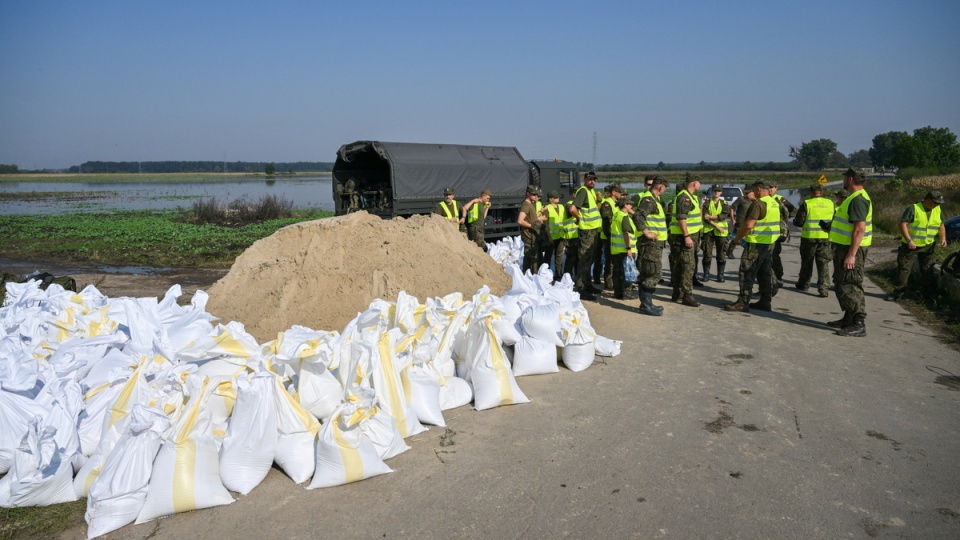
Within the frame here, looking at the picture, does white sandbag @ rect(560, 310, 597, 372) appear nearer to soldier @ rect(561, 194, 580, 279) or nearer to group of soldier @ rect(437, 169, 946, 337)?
group of soldier @ rect(437, 169, 946, 337)

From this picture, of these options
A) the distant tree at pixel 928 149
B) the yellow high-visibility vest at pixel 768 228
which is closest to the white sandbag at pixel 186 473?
the yellow high-visibility vest at pixel 768 228

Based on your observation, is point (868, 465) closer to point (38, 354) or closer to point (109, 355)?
point (109, 355)

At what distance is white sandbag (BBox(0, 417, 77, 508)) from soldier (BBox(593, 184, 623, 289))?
7072 millimetres

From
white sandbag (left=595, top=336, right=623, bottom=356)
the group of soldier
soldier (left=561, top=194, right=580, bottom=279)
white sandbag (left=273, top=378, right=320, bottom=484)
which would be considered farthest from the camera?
soldier (left=561, top=194, right=580, bottom=279)

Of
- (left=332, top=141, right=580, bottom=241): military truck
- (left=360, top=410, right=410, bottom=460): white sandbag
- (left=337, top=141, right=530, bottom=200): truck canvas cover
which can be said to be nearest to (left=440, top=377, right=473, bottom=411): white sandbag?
(left=360, top=410, right=410, bottom=460): white sandbag

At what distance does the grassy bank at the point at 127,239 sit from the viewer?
53.0 feet

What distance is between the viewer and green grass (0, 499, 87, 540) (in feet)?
11.0

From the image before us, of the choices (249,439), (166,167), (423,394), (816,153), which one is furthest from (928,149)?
(166,167)

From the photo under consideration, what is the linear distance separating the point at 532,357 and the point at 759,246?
13.5ft

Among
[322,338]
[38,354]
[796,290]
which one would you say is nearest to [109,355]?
[38,354]

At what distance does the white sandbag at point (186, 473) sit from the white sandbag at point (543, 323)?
3.09m

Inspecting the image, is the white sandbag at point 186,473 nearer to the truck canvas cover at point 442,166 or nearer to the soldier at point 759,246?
the soldier at point 759,246

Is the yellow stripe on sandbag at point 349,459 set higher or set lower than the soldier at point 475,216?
lower

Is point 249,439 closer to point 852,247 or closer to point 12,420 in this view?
point 12,420
